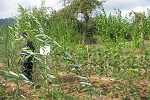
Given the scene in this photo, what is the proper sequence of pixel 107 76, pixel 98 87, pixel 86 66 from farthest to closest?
pixel 86 66 < pixel 107 76 < pixel 98 87

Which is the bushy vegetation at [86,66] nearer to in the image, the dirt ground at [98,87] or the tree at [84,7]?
the dirt ground at [98,87]

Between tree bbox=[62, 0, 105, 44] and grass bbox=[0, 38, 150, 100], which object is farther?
tree bbox=[62, 0, 105, 44]

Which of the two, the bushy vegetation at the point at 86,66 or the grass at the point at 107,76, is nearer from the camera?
the bushy vegetation at the point at 86,66

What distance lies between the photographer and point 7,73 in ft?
4.88

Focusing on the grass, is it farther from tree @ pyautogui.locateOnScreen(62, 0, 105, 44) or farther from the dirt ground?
tree @ pyautogui.locateOnScreen(62, 0, 105, 44)

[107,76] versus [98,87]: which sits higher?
[107,76]

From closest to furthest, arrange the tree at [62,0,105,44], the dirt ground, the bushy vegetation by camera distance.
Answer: the bushy vegetation, the dirt ground, the tree at [62,0,105,44]

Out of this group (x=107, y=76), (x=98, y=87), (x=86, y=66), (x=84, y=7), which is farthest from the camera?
(x=84, y=7)

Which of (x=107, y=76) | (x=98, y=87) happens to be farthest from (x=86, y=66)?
(x=98, y=87)

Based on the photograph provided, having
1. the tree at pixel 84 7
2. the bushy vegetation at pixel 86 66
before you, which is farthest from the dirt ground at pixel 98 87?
the tree at pixel 84 7

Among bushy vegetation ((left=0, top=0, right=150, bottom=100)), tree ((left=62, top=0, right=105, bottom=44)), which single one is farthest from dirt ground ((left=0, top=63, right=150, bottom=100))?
tree ((left=62, top=0, right=105, bottom=44))

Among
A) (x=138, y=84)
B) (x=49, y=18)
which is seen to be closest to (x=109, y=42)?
(x=49, y=18)

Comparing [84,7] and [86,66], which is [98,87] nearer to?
[86,66]

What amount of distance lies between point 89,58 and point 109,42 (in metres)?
4.03
